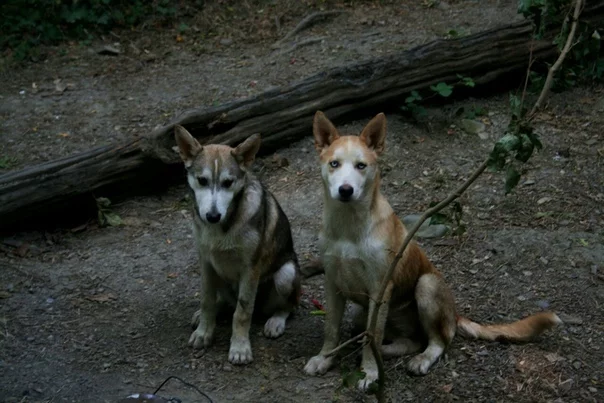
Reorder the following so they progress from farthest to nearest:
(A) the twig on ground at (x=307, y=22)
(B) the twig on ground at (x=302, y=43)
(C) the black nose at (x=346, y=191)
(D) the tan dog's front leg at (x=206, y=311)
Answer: (A) the twig on ground at (x=307, y=22) < (B) the twig on ground at (x=302, y=43) < (D) the tan dog's front leg at (x=206, y=311) < (C) the black nose at (x=346, y=191)

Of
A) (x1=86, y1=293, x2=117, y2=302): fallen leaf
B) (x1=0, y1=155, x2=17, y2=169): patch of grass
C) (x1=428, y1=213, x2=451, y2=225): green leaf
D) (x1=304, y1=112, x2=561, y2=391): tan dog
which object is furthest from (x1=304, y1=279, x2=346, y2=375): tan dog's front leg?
(x1=0, y1=155, x2=17, y2=169): patch of grass

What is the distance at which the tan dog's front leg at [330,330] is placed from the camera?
545cm

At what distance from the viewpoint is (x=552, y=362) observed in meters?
5.38

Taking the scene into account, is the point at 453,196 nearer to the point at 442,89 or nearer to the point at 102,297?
the point at 102,297

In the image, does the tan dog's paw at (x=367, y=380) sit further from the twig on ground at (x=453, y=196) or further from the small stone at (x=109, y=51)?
the small stone at (x=109, y=51)

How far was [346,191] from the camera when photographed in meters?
4.96

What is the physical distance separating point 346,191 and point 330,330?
1155mm

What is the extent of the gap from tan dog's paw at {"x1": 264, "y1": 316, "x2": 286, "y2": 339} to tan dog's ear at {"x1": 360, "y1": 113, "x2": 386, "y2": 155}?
1.63m

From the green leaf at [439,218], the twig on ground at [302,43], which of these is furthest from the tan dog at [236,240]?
the twig on ground at [302,43]

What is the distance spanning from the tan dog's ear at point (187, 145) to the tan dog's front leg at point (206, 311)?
2.64ft

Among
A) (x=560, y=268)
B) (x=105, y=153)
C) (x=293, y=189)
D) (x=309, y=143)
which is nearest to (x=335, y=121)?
(x=309, y=143)

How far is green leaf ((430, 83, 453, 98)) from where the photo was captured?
334 inches

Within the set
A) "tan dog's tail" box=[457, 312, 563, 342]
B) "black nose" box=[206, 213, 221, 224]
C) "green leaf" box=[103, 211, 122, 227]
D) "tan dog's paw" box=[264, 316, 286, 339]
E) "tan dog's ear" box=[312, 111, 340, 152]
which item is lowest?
"tan dog's paw" box=[264, 316, 286, 339]

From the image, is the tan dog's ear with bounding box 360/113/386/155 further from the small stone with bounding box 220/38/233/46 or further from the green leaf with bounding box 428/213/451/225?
the small stone with bounding box 220/38/233/46
